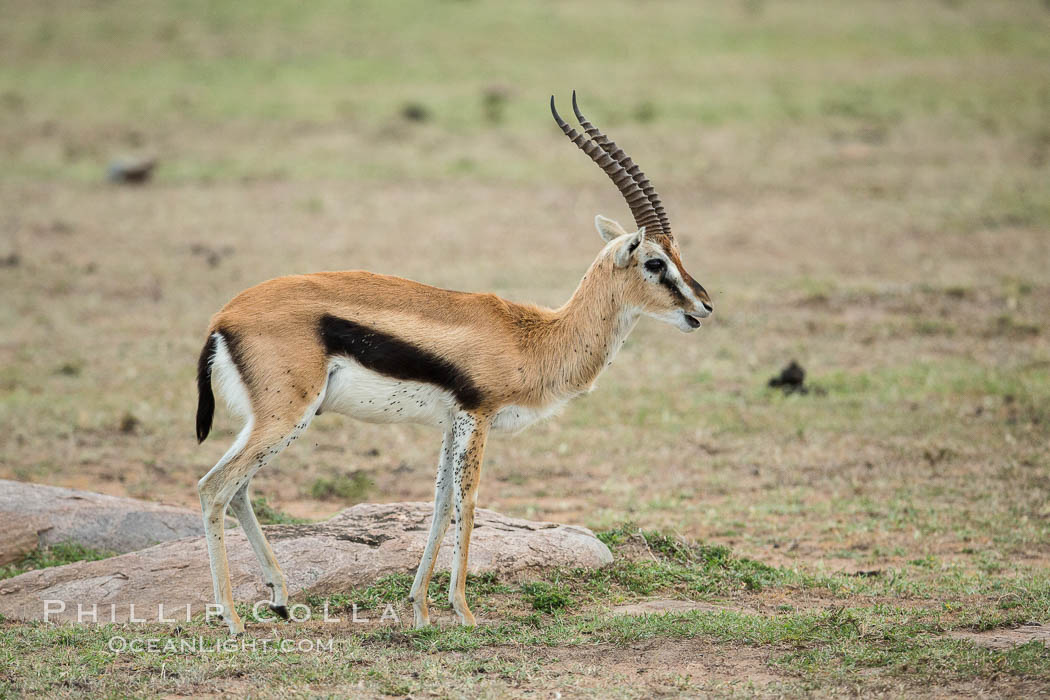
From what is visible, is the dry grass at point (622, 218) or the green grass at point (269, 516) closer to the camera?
the green grass at point (269, 516)

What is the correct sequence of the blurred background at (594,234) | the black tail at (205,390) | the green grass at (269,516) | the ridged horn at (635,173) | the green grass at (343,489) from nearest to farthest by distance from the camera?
the black tail at (205,390)
the ridged horn at (635,173)
the green grass at (269,516)
the green grass at (343,489)
the blurred background at (594,234)

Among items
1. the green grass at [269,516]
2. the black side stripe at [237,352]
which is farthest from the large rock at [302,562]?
the black side stripe at [237,352]

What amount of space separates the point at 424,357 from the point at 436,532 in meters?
0.99

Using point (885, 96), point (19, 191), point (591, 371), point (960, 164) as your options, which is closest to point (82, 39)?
point (19, 191)

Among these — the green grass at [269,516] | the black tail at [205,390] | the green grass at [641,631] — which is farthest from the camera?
the green grass at [269,516]

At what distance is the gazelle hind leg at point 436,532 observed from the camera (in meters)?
6.31

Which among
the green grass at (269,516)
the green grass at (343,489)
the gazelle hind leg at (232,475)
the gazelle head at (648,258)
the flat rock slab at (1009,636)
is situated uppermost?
the gazelle head at (648,258)

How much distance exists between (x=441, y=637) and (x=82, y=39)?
30400 mm

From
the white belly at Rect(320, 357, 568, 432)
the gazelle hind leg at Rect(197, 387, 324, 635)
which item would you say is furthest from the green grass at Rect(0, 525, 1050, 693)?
the white belly at Rect(320, 357, 568, 432)

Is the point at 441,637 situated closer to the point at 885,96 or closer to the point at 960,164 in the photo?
the point at 960,164

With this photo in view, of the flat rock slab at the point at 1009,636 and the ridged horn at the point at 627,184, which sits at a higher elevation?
the ridged horn at the point at 627,184

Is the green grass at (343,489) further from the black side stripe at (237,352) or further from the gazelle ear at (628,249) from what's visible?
the gazelle ear at (628,249)

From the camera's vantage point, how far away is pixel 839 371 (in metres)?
12.3

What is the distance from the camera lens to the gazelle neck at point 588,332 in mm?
6648
